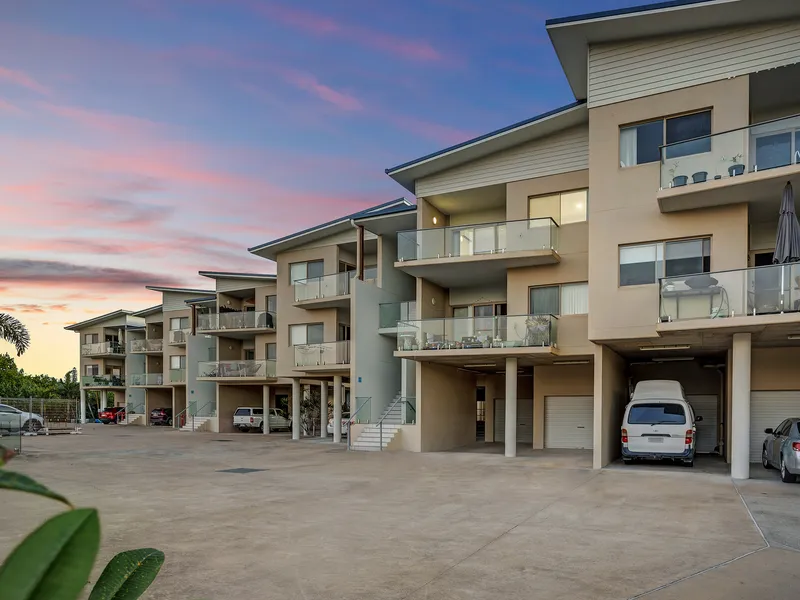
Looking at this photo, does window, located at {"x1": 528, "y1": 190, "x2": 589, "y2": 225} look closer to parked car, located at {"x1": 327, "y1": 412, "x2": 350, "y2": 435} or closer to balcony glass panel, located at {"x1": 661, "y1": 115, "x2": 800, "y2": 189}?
balcony glass panel, located at {"x1": 661, "y1": 115, "x2": 800, "y2": 189}

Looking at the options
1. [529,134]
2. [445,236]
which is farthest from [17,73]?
[529,134]

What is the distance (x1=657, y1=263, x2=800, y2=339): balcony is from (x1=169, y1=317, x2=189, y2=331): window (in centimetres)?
3931

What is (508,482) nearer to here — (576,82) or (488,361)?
(488,361)

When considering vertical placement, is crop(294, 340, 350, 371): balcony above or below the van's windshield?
above

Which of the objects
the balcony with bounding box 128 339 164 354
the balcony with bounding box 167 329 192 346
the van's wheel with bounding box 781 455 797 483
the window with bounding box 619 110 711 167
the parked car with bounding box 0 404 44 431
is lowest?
the parked car with bounding box 0 404 44 431

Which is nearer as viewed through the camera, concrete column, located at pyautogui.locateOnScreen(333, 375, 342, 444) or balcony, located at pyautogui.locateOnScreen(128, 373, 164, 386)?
concrete column, located at pyautogui.locateOnScreen(333, 375, 342, 444)

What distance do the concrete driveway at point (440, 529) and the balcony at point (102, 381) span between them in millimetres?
39265

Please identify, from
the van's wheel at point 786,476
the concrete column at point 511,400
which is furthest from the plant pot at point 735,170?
the concrete column at point 511,400

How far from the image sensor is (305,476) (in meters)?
16.7

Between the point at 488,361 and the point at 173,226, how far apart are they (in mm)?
16596

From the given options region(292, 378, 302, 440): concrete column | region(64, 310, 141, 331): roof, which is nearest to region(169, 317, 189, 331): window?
region(64, 310, 141, 331): roof

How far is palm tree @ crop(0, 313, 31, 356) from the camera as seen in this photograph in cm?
3148

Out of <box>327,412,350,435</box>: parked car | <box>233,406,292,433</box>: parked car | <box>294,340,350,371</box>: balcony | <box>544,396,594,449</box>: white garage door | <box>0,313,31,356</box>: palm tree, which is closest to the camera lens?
<box>544,396,594,449</box>: white garage door

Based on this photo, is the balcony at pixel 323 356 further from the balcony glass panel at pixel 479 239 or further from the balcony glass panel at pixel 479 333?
the balcony glass panel at pixel 479 239
